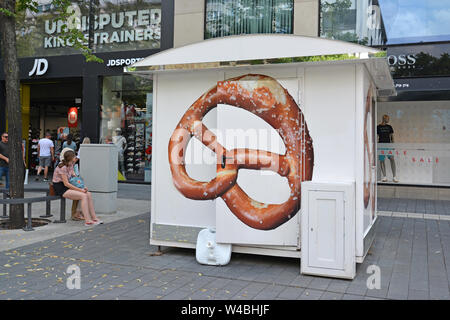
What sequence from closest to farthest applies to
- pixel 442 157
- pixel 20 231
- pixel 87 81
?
pixel 20 231
pixel 442 157
pixel 87 81

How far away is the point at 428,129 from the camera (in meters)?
13.4

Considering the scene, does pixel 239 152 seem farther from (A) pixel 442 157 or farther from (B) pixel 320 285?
(A) pixel 442 157

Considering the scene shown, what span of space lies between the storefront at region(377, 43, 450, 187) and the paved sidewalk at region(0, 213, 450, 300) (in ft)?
20.9

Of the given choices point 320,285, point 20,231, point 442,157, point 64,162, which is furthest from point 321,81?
point 442,157

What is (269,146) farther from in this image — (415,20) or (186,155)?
(415,20)

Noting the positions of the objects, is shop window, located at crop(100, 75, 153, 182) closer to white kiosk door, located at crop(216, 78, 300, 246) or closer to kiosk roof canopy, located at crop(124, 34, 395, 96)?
kiosk roof canopy, located at crop(124, 34, 395, 96)

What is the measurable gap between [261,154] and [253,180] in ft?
1.15

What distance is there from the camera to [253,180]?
538 centimetres

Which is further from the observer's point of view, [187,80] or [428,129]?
[428,129]

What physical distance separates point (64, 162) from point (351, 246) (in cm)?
557

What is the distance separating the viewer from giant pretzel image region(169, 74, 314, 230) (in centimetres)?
525

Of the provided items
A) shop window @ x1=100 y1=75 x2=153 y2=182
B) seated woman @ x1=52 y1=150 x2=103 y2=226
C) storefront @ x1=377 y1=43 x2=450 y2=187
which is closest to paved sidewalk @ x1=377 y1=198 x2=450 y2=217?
storefront @ x1=377 y1=43 x2=450 y2=187

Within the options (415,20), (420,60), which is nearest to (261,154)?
(420,60)

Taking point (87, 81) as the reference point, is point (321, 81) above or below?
below
